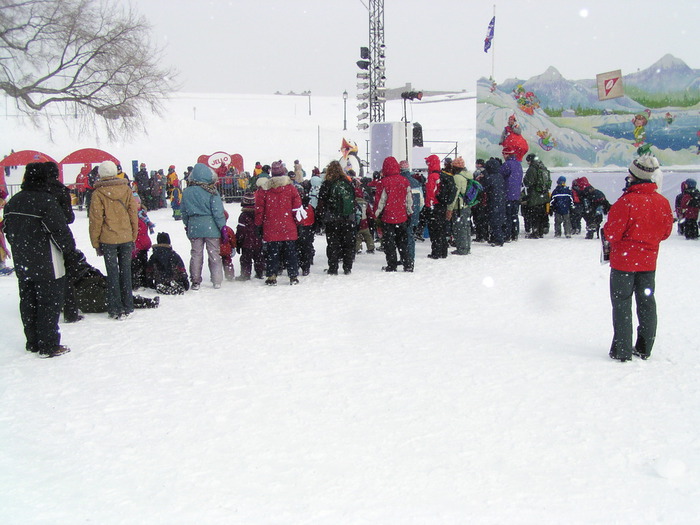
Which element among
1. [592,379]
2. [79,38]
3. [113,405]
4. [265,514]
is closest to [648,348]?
[592,379]

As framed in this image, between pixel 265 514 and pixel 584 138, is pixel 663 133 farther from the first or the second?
pixel 265 514

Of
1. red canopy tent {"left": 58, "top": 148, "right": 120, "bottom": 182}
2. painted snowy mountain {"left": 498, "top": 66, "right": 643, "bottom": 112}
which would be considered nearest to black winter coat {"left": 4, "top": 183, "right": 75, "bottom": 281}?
red canopy tent {"left": 58, "top": 148, "right": 120, "bottom": 182}

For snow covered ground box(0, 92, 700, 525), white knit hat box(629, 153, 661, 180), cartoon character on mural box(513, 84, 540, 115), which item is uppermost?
cartoon character on mural box(513, 84, 540, 115)

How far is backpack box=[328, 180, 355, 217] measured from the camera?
30.6 ft

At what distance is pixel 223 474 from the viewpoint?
356cm

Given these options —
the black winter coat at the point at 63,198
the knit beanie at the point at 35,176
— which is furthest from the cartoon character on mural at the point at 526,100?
the knit beanie at the point at 35,176

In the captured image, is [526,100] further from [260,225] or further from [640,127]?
[260,225]

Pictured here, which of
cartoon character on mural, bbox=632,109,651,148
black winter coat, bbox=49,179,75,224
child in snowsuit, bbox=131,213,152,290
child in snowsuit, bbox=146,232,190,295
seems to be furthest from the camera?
cartoon character on mural, bbox=632,109,651,148

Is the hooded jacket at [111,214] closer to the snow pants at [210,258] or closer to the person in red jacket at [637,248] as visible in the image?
the snow pants at [210,258]

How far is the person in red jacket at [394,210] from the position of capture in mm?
9477

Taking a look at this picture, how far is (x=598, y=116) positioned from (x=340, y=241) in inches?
524

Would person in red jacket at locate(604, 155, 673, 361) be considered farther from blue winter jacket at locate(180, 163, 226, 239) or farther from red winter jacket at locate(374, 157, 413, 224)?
blue winter jacket at locate(180, 163, 226, 239)

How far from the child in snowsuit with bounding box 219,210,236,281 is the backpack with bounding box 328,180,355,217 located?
1.57 meters

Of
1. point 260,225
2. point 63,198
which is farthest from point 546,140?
point 63,198
